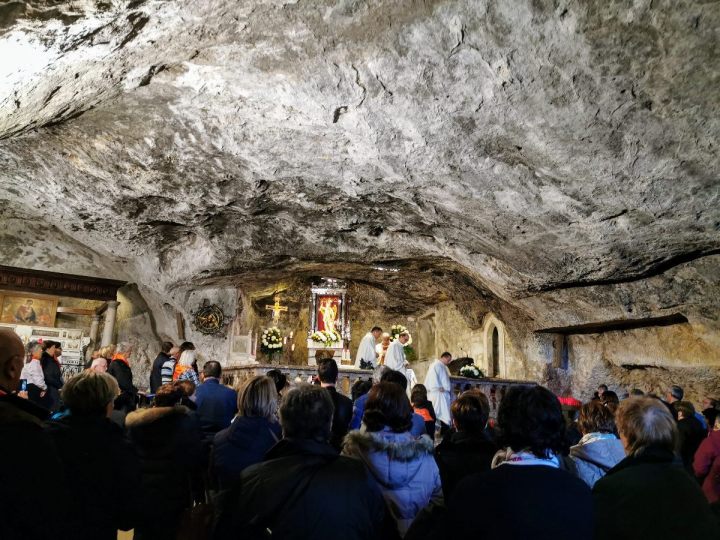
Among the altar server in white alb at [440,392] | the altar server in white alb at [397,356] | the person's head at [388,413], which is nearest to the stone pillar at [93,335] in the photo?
the altar server in white alb at [397,356]

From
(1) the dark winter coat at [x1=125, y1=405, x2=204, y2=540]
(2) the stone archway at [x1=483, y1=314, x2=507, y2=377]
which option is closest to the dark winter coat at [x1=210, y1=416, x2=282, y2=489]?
(1) the dark winter coat at [x1=125, y1=405, x2=204, y2=540]

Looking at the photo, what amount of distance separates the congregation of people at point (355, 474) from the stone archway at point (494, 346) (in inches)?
465

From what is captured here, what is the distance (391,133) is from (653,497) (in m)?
6.13

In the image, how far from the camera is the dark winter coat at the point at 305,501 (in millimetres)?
2010

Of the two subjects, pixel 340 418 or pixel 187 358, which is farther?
pixel 187 358

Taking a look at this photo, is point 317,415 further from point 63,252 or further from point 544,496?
point 63,252

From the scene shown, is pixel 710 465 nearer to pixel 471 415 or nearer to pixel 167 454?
pixel 471 415

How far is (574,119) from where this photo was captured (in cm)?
645

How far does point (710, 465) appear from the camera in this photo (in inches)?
176

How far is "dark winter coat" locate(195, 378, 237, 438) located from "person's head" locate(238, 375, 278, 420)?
200cm

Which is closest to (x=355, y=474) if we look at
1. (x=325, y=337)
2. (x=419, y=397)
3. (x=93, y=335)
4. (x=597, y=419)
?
(x=597, y=419)

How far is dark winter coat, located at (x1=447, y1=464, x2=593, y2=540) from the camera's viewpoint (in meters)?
1.75

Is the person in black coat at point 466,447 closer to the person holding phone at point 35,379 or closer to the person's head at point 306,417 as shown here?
the person's head at point 306,417

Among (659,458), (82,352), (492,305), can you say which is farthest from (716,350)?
(82,352)
